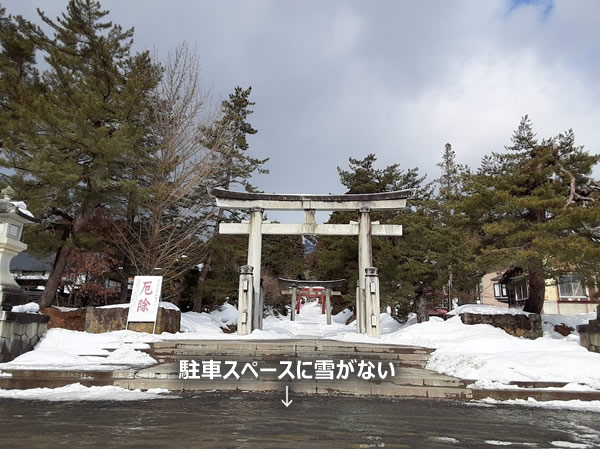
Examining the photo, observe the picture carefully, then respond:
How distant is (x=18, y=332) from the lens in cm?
829

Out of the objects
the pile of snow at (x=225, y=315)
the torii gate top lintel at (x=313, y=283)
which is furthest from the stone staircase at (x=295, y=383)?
the torii gate top lintel at (x=313, y=283)

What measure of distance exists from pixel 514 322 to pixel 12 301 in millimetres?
15092

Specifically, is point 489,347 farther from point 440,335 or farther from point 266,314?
point 266,314

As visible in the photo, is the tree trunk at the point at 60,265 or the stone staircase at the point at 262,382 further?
the tree trunk at the point at 60,265

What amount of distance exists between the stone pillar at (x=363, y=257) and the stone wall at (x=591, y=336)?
689 cm

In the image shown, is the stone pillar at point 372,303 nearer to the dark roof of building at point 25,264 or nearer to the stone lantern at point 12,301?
the stone lantern at point 12,301

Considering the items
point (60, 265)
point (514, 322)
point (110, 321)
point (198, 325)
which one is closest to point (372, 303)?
point (514, 322)

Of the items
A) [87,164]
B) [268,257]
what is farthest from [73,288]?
[268,257]

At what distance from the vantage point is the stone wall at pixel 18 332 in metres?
7.88

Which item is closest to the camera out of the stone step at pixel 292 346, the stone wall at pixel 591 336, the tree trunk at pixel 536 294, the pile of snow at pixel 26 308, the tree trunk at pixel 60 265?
the pile of snow at pixel 26 308

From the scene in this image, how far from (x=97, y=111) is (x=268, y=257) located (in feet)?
50.7

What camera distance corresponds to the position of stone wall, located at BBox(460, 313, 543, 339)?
1403 cm

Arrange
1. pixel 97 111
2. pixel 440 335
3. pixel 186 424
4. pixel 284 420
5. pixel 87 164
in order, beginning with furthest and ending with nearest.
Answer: pixel 87 164 → pixel 97 111 → pixel 440 335 → pixel 284 420 → pixel 186 424

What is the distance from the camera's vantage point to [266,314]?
3319 centimetres
